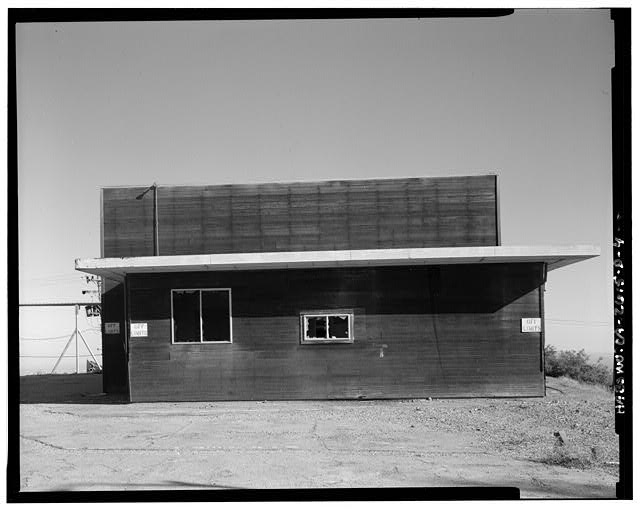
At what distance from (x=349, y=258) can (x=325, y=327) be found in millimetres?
1701

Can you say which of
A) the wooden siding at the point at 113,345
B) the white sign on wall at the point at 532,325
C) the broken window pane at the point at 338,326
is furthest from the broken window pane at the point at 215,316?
the white sign on wall at the point at 532,325

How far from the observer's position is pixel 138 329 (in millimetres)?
16125

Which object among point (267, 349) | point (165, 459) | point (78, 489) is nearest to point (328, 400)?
point (267, 349)

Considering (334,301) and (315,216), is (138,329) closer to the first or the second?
(334,301)

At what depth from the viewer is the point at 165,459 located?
10.2 m

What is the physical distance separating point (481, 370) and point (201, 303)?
5.88m

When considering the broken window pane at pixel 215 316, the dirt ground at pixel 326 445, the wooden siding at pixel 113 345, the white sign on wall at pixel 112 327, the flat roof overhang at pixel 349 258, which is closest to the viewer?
the dirt ground at pixel 326 445

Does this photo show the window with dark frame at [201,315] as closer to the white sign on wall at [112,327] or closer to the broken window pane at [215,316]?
the broken window pane at [215,316]

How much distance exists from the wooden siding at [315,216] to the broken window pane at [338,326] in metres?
1.45

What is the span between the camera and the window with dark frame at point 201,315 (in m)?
16.1

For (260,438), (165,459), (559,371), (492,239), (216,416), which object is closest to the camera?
(165,459)

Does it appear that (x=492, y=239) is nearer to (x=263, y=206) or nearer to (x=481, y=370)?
(x=481, y=370)

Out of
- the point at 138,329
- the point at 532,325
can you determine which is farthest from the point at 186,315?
the point at 532,325

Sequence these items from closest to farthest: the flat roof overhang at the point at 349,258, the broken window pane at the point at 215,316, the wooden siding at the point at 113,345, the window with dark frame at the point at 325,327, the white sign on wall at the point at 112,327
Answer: the flat roof overhang at the point at 349,258 → the window with dark frame at the point at 325,327 → the broken window pane at the point at 215,316 → the wooden siding at the point at 113,345 → the white sign on wall at the point at 112,327
